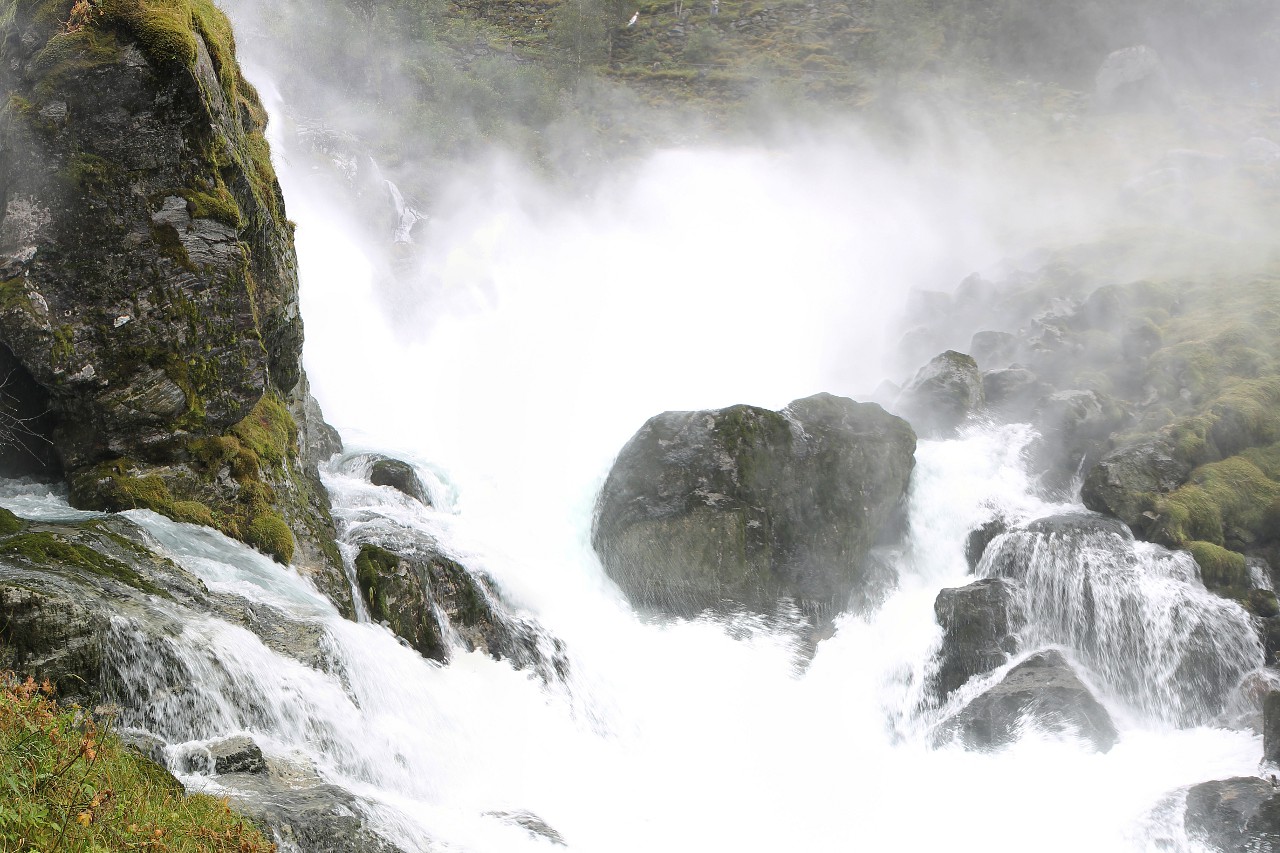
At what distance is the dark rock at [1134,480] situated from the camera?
20.0 m

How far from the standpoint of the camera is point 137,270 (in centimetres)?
1134

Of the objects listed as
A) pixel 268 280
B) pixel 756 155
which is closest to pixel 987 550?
pixel 268 280

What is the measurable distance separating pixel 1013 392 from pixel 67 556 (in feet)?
83.0

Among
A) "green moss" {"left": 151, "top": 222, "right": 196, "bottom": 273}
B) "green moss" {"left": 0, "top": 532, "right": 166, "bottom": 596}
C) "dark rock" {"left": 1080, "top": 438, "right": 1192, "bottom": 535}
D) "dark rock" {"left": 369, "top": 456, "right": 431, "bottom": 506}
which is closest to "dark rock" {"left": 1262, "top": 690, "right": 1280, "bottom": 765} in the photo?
"dark rock" {"left": 1080, "top": 438, "right": 1192, "bottom": 535}

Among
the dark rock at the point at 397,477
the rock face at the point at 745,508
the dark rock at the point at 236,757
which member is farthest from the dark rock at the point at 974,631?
the dark rock at the point at 236,757

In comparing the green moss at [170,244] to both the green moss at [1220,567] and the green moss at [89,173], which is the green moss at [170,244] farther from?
the green moss at [1220,567]

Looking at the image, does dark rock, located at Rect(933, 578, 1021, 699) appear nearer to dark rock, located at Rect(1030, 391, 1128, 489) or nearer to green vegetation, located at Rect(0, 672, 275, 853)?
dark rock, located at Rect(1030, 391, 1128, 489)

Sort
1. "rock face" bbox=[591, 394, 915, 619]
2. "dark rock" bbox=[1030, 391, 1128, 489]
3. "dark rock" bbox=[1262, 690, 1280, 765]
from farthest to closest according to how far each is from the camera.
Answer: "dark rock" bbox=[1030, 391, 1128, 489] < "rock face" bbox=[591, 394, 915, 619] < "dark rock" bbox=[1262, 690, 1280, 765]

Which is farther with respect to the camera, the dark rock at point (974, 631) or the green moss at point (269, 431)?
the dark rock at point (974, 631)

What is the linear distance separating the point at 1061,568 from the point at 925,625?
324cm

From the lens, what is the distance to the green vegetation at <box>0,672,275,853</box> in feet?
14.5

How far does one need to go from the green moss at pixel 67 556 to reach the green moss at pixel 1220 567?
65.5ft

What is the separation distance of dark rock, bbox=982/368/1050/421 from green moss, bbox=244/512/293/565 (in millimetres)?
21375

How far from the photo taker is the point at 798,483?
65.9ft
